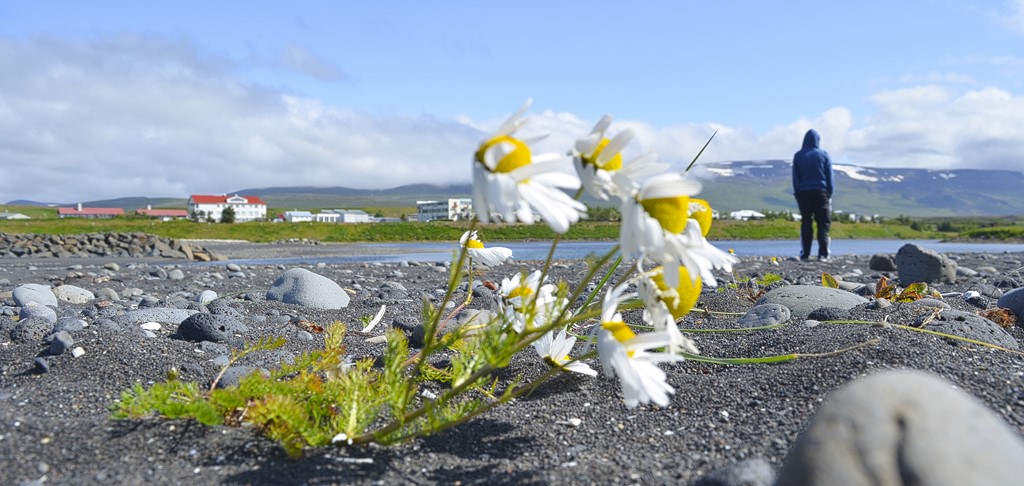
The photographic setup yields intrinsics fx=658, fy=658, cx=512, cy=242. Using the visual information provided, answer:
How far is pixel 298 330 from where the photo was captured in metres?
5.39

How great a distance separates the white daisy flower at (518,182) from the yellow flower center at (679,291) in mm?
455

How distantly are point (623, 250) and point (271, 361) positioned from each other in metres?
2.85

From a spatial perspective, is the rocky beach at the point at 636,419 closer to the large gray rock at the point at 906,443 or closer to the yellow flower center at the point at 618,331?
the large gray rock at the point at 906,443

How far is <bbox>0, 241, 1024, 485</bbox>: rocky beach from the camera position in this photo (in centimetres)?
163

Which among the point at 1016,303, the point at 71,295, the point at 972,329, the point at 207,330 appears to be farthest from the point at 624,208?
the point at 71,295

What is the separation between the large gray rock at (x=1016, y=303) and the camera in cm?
485

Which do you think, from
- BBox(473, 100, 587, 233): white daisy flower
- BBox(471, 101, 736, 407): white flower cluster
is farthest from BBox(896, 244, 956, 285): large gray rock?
BBox(473, 100, 587, 233): white daisy flower

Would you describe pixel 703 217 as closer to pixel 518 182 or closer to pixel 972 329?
pixel 518 182

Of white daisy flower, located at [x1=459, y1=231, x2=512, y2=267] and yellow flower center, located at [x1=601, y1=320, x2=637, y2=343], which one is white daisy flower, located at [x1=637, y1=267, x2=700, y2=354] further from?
white daisy flower, located at [x1=459, y1=231, x2=512, y2=267]

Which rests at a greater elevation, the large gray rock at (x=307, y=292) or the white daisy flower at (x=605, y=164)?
the white daisy flower at (x=605, y=164)

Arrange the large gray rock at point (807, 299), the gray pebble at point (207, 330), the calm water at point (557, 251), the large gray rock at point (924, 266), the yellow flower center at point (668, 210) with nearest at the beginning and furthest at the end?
the yellow flower center at point (668, 210)
the gray pebble at point (207, 330)
the large gray rock at point (807, 299)
the large gray rock at point (924, 266)
the calm water at point (557, 251)

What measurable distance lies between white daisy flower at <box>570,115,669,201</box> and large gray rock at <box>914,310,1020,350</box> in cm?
274

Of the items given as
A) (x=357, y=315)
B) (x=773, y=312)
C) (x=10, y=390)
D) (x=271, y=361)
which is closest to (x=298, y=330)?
(x=357, y=315)

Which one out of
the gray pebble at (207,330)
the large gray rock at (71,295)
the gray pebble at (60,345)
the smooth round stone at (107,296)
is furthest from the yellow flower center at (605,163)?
the smooth round stone at (107,296)
